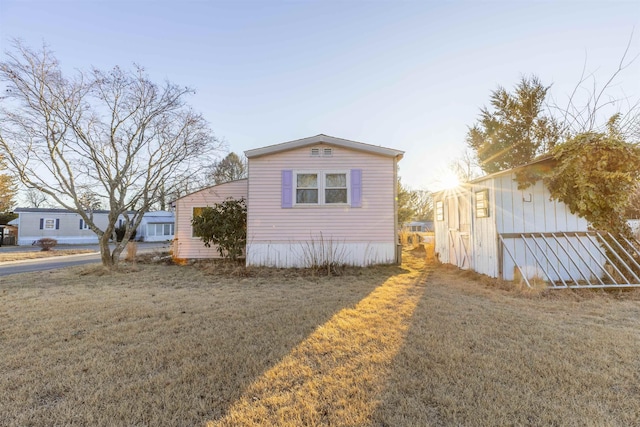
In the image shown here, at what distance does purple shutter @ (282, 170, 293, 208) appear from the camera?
9008 mm

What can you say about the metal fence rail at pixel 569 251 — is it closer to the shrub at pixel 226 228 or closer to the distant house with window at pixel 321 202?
the distant house with window at pixel 321 202

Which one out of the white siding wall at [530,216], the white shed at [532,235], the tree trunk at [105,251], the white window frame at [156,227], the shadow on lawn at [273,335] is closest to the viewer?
the shadow on lawn at [273,335]

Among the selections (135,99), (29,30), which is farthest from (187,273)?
(29,30)

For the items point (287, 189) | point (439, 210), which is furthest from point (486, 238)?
point (287, 189)

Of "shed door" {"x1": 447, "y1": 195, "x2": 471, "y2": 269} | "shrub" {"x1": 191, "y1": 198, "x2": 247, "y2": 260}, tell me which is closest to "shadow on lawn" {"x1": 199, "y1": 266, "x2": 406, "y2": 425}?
"shrub" {"x1": 191, "y1": 198, "x2": 247, "y2": 260}

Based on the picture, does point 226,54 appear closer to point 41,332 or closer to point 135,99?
point 135,99

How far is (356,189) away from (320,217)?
146cm

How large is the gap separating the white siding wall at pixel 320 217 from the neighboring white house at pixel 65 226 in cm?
2353

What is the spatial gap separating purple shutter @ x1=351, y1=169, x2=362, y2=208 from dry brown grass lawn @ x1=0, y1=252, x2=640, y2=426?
13.1 ft

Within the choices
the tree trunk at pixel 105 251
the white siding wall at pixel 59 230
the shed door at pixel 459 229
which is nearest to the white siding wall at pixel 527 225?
the shed door at pixel 459 229

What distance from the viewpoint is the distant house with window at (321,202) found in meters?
9.00

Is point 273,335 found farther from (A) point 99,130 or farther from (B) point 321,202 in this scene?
(A) point 99,130

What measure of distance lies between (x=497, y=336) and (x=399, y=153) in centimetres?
651

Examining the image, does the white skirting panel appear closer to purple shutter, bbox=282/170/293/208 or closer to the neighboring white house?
purple shutter, bbox=282/170/293/208
